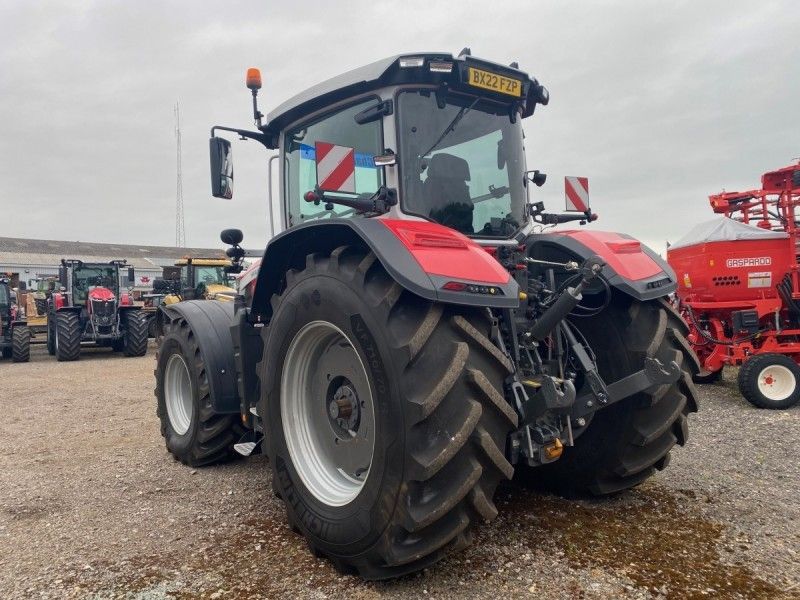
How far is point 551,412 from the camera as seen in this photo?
2.60 meters

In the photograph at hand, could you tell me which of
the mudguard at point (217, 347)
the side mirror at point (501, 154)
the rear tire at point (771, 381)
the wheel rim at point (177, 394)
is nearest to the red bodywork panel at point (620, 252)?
the side mirror at point (501, 154)

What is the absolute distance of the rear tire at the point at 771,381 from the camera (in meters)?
6.30

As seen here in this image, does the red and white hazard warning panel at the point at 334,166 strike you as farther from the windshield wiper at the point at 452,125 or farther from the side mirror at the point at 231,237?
the side mirror at the point at 231,237

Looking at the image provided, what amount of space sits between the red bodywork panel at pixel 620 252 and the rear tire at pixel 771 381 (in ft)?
13.4

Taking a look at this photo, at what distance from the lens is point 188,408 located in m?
4.68

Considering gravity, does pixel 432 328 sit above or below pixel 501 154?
below

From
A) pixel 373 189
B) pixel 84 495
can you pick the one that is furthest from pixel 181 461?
pixel 373 189

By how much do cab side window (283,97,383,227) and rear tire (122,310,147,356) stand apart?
40.1ft

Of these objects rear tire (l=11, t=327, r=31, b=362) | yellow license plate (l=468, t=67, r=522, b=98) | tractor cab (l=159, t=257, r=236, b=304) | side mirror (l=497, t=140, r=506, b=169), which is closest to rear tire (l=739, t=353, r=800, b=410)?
side mirror (l=497, t=140, r=506, b=169)

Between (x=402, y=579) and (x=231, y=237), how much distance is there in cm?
249

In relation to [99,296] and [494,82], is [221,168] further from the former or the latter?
[99,296]

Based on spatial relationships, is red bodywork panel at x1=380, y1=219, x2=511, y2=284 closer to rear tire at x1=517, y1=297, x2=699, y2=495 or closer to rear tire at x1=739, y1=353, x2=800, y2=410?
rear tire at x1=517, y1=297, x2=699, y2=495

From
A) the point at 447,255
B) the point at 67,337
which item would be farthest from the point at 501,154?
the point at 67,337

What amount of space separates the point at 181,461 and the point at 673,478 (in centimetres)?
341
